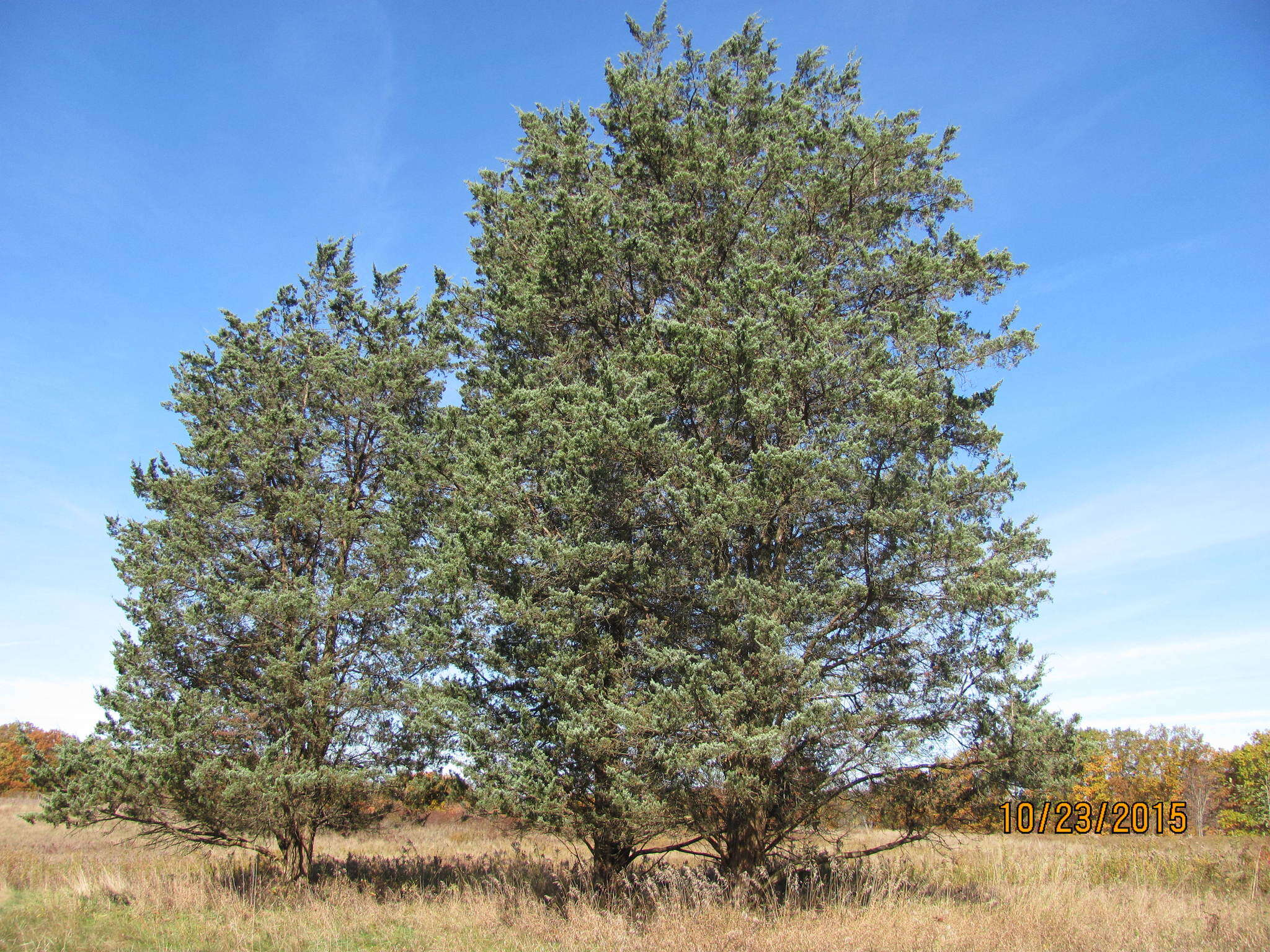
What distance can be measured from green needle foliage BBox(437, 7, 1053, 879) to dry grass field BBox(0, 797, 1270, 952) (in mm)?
1079

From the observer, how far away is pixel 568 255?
9.95 metres

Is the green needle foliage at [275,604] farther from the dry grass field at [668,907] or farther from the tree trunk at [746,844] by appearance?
the tree trunk at [746,844]

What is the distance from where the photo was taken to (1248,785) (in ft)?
91.0

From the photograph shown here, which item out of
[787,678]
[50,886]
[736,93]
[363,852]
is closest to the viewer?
[787,678]

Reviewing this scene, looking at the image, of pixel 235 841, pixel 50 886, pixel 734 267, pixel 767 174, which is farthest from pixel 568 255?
pixel 50 886

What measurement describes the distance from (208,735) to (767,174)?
11401 millimetres

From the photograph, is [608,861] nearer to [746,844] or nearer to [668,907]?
[668,907]

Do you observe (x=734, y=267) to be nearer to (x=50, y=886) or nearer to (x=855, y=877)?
(x=855, y=877)

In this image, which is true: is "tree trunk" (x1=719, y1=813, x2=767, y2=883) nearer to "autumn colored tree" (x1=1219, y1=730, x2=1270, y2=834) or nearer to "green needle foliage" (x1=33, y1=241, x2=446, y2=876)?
"green needle foliage" (x1=33, y1=241, x2=446, y2=876)

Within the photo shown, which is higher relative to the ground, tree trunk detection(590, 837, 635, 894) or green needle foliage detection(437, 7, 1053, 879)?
green needle foliage detection(437, 7, 1053, 879)
